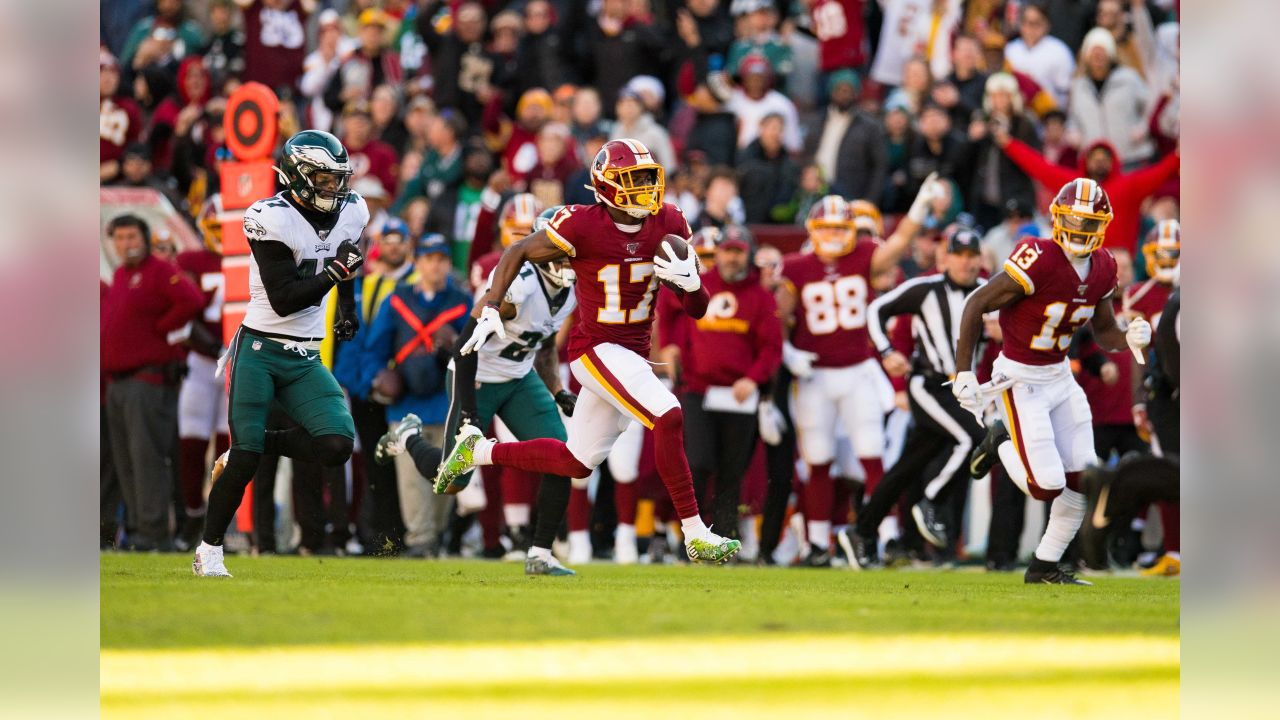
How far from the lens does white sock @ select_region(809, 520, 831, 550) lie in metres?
11.4

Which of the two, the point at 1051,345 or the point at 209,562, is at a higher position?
the point at 1051,345

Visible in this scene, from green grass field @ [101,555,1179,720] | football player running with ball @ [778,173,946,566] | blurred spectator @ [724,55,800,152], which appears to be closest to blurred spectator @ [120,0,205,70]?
blurred spectator @ [724,55,800,152]

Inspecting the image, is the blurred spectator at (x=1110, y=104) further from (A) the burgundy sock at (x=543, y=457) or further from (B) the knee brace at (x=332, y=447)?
(B) the knee brace at (x=332, y=447)

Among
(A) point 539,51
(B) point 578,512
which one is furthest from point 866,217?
(A) point 539,51

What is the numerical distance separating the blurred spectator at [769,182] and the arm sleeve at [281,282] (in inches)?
242

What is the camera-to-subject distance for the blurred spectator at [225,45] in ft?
53.8

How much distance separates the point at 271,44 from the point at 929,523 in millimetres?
8838

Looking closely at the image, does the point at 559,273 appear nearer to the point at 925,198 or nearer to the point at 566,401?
the point at 566,401

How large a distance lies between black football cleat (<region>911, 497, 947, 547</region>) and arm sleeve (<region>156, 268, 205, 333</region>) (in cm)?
510

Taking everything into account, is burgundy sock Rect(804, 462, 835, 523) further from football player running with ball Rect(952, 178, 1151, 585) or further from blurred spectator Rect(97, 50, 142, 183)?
blurred spectator Rect(97, 50, 142, 183)

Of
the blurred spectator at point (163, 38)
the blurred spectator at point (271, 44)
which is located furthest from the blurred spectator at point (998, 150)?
the blurred spectator at point (163, 38)

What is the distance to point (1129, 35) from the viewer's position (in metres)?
13.9

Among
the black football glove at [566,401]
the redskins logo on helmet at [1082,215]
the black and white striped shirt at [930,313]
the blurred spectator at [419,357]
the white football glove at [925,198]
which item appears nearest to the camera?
the redskins logo on helmet at [1082,215]
